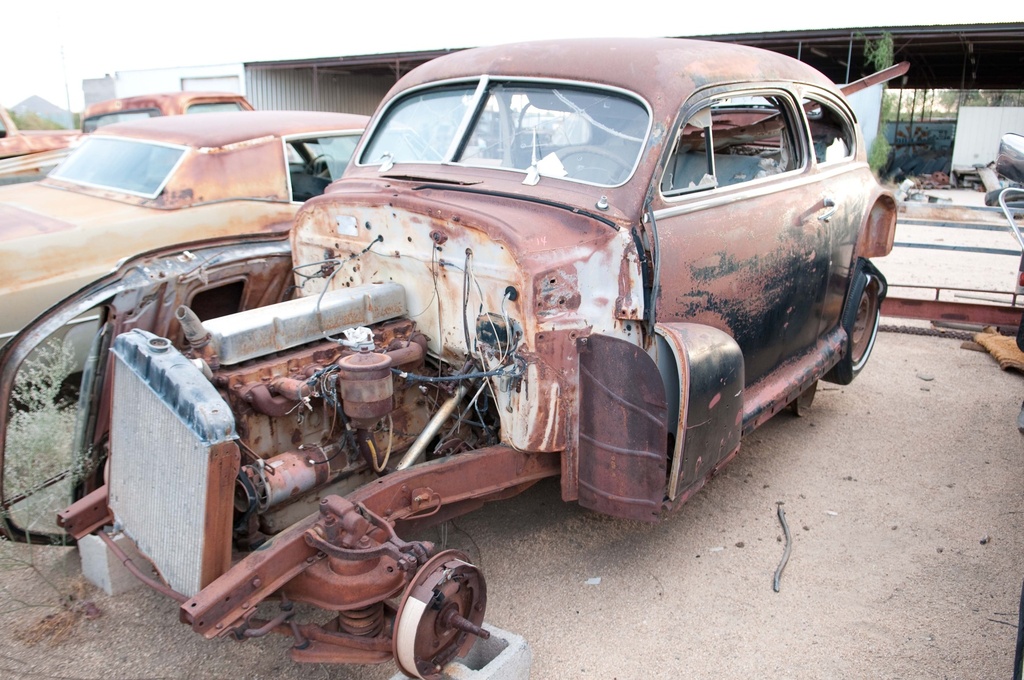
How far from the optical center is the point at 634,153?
3.46m

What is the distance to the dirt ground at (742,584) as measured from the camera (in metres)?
2.97

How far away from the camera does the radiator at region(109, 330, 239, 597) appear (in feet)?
8.01

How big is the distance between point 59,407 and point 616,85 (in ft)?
9.46

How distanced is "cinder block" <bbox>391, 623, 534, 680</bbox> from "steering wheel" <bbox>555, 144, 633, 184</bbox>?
6.34ft

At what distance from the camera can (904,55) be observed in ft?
62.8

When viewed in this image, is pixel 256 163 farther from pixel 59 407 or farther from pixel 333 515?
pixel 333 515

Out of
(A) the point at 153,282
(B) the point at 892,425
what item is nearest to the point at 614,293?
(A) the point at 153,282

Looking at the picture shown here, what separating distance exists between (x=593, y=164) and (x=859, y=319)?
2.86 m

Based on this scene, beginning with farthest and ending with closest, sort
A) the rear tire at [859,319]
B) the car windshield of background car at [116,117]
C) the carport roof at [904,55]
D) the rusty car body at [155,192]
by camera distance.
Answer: the carport roof at [904,55], the car windshield of background car at [116,117], the rear tire at [859,319], the rusty car body at [155,192]

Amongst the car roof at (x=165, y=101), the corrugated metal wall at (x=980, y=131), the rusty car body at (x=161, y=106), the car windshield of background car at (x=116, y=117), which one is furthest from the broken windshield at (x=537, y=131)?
the corrugated metal wall at (x=980, y=131)

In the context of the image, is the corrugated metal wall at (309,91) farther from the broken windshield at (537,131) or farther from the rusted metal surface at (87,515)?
the rusted metal surface at (87,515)

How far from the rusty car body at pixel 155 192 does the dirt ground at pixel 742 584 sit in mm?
1771

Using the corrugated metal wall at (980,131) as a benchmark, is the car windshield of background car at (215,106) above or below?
above

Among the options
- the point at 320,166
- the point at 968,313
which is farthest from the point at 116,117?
the point at 968,313
